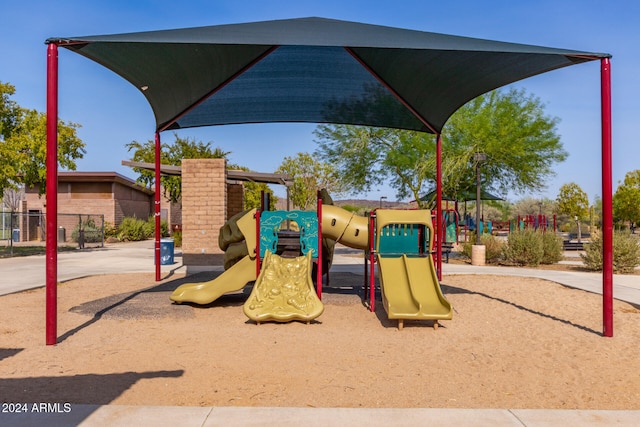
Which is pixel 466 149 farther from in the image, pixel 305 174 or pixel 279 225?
pixel 305 174

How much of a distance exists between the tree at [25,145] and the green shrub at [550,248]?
1905 centimetres

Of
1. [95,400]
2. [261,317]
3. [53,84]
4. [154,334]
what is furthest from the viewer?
[261,317]

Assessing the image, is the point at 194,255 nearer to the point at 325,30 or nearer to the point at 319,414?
the point at 325,30

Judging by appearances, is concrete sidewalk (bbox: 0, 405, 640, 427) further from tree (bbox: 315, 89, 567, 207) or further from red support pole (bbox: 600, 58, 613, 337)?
tree (bbox: 315, 89, 567, 207)

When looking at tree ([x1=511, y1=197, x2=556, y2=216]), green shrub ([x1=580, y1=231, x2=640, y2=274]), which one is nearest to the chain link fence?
green shrub ([x1=580, y1=231, x2=640, y2=274])

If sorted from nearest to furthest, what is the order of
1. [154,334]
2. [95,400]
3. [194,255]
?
[95,400] < [154,334] < [194,255]

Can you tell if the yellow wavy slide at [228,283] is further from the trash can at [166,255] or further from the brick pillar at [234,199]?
the brick pillar at [234,199]

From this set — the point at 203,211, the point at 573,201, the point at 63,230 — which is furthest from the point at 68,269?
the point at 573,201

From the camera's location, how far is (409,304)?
295 inches

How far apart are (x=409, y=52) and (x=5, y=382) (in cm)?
748

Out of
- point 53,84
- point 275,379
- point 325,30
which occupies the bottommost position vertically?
point 275,379


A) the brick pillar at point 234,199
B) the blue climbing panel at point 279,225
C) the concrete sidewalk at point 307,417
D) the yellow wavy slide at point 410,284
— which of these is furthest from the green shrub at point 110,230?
the concrete sidewalk at point 307,417

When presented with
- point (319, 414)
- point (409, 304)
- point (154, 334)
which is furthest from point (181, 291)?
point (319, 414)

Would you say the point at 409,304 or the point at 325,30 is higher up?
the point at 325,30
